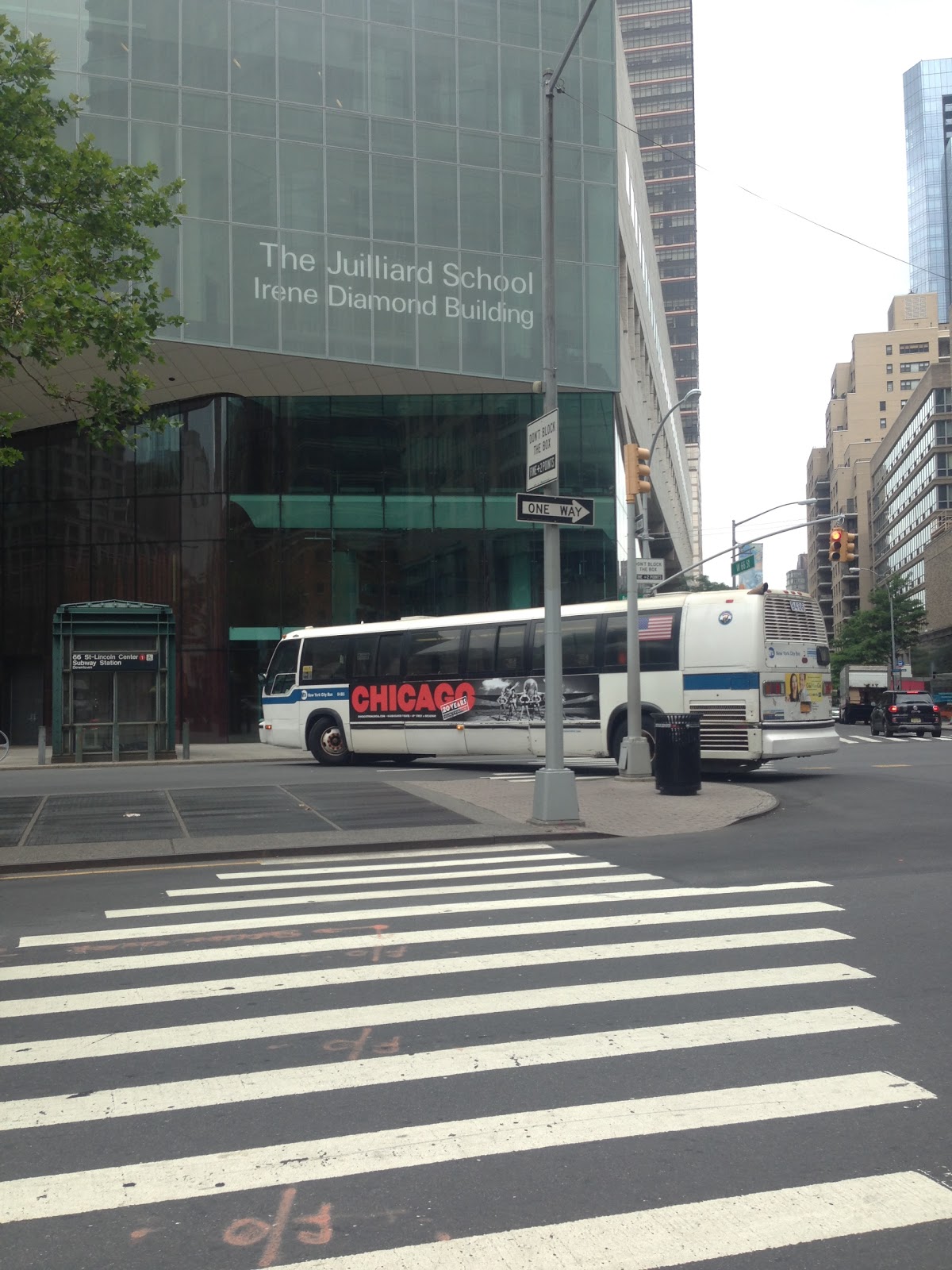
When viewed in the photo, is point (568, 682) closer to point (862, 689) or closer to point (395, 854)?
point (395, 854)

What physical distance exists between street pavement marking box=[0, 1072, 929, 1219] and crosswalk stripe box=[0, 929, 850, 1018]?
2268 mm

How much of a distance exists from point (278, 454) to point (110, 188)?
2263 cm

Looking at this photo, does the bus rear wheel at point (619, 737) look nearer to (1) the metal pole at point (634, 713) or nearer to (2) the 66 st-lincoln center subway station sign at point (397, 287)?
(1) the metal pole at point (634, 713)

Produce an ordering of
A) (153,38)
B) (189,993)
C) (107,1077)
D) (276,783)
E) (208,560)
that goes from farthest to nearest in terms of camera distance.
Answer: (208,560) → (153,38) → (276,783) → (189,993) → (107,1077)

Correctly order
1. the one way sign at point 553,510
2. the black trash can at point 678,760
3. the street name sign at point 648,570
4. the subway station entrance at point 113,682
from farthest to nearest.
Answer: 1. the subway station entrance at point 113,682
2. the street name sign at point 648,570
3. the black trash can at point 678,760
4. the one way sign at point 553,510

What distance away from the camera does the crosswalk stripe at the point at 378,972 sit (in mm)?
6395

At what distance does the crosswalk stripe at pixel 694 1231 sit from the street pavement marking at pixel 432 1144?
4.9 inches

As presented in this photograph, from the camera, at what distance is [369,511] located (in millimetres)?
38781

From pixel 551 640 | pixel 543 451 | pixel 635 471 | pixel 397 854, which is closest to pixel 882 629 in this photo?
pixel 635 471

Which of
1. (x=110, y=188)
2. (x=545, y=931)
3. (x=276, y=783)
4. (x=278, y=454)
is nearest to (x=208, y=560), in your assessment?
(x=278, y=454)

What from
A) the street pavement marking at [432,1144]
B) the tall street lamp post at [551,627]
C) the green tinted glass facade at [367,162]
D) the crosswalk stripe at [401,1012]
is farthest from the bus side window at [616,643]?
the green tinted glass facade at [367,162]

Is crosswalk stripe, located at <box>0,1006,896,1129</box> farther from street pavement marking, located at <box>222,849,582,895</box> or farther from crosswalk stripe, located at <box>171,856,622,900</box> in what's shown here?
street pavement marking, located at <box>222,849,582,895</box>

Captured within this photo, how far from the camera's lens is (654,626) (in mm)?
21594

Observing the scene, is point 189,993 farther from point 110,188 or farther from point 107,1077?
point 110,188
